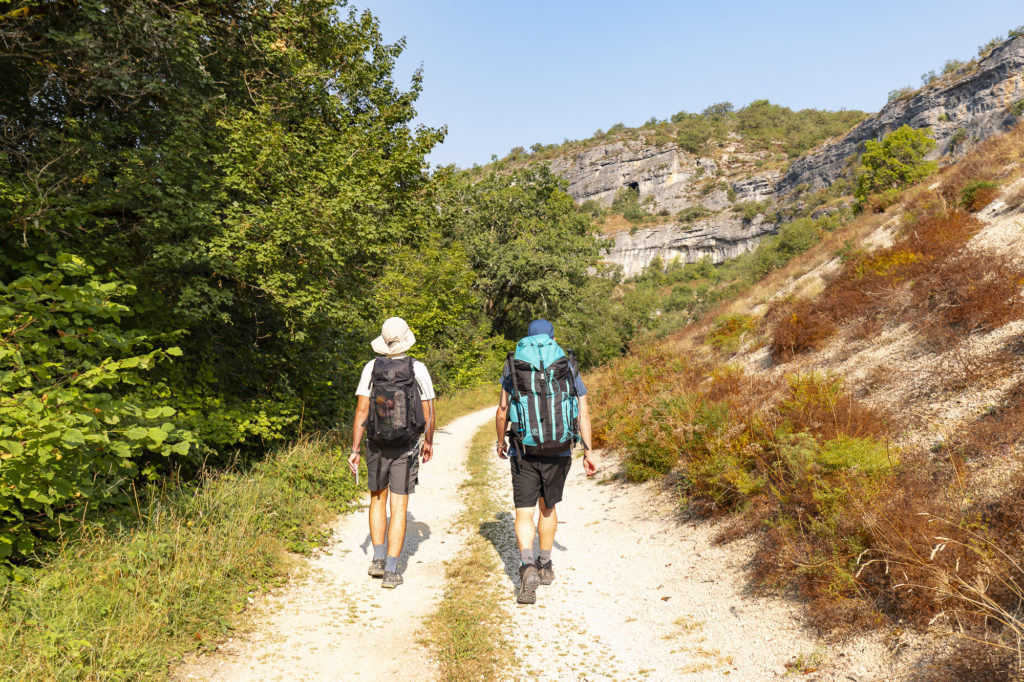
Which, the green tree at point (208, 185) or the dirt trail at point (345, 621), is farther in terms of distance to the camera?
the green tree at point (208, 185)

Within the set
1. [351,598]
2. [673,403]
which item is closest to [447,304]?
[673,403]

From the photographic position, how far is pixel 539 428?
421 cm

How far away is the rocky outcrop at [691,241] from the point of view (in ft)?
403

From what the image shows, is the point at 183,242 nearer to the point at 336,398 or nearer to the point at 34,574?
the point at 34,574

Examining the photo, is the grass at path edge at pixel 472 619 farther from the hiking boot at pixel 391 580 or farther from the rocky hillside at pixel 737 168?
the rocky hillside at pixel 737 168

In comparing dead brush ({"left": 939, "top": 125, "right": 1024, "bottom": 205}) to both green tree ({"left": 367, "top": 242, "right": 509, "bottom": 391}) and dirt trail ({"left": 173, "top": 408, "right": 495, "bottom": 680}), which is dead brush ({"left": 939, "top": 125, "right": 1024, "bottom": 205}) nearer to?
dirt trail ({"left": 173, "top": 408, "right": 495, "bottom": 680})

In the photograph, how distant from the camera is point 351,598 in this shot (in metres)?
4.23

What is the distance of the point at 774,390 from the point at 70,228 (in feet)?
29.9

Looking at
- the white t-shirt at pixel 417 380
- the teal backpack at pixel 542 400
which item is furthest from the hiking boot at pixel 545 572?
the white t-shirt at pixel 417 380

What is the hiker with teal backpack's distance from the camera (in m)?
4.23

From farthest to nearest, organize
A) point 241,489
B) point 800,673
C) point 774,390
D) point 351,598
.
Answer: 1. point 774,390
2. point 241,489
3. point 351,598
4. point 800,673

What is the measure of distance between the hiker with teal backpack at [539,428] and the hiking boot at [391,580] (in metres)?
1.11

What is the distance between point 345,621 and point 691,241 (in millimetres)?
141154

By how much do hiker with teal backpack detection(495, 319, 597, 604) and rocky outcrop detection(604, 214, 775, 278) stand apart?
124596 mm
